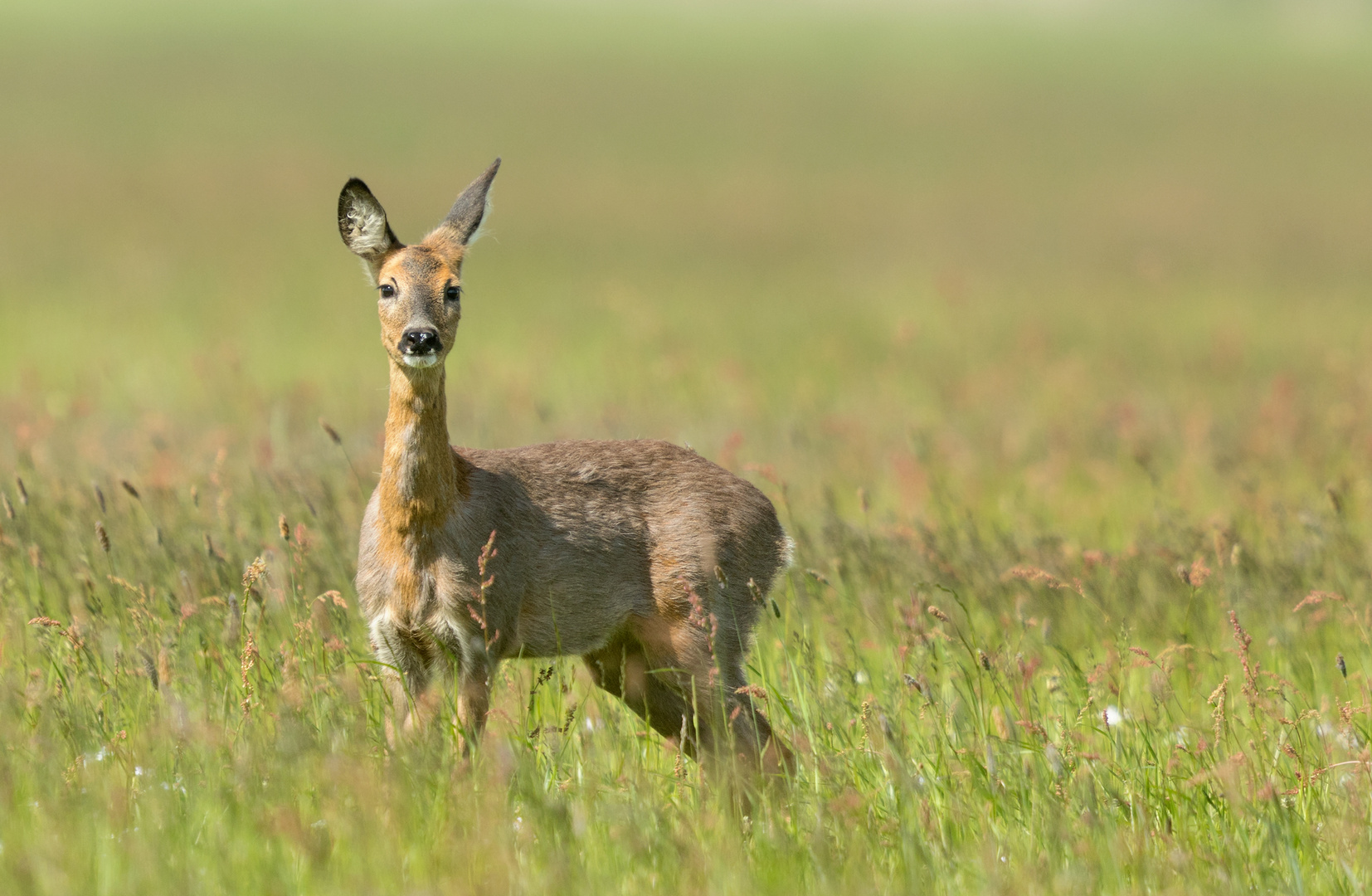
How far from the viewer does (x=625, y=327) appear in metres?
17.1

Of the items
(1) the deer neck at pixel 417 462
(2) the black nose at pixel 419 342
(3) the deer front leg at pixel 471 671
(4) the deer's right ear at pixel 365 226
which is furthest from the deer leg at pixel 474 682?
(4) the deer's right ear at pixel 365 226

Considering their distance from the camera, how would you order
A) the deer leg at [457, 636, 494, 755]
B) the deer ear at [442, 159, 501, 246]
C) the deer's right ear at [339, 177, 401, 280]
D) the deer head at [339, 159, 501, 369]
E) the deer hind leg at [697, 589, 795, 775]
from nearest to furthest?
the deer leg at [457, 636, 494, 755]
the deer head at [339, 159, 501, 369]
the deer hind leg at [697, 589, 795, 775]
the deer's right ear at [339, 177, 401, 280]
the deer ear at [442, 159, 501, 246]

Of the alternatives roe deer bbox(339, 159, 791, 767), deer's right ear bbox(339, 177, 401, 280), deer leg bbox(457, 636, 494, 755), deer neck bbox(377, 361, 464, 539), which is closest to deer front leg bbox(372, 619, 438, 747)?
roe deer bbox(339, 159, 791, 767)

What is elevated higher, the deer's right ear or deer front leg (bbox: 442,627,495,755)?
the deer's right ear

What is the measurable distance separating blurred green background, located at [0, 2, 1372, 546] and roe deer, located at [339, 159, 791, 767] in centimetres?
132

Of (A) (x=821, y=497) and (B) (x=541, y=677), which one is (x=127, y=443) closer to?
(A) (x=821, y=497)

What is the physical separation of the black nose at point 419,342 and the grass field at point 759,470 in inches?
32.0

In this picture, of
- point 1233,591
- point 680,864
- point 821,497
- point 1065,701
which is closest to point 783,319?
point 821,497

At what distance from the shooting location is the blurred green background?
11.4 metres

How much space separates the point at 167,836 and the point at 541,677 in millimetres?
1144

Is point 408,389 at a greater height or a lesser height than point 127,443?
greater

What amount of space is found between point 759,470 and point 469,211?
144 cm

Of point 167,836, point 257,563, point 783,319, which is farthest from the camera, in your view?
point 783,319

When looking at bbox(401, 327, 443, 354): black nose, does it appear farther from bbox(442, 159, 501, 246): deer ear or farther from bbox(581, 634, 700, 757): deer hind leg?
bbox(581, 634, 700, 757): deer hind leg
